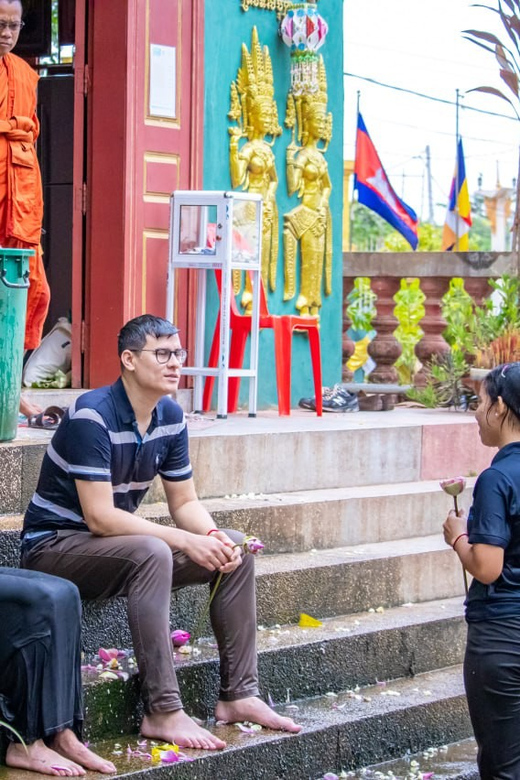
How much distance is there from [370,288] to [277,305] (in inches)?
101

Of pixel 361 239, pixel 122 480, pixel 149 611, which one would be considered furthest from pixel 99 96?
pixel 361 239

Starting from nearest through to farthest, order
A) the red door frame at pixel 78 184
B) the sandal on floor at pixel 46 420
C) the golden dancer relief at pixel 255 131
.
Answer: the sandal on floor at pixel 46 420 < the red door frame at pixel 78 184 < the golden dancer relief at pixel 255 131

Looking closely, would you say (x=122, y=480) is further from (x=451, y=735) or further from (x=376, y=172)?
(x=376, y=172)

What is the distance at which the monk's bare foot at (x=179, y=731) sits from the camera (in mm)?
4133

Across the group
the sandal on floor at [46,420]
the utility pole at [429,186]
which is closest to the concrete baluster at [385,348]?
the sandal on floor at [46,420]

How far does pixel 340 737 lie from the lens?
4656mm

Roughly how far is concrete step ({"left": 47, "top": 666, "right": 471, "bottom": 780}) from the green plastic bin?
162 cm

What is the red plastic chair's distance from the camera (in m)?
7.74

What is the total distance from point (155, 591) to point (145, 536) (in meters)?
0.21

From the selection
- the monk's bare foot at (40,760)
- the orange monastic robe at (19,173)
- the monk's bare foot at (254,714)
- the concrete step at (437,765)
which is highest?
the orange monastic robe at (19,173)

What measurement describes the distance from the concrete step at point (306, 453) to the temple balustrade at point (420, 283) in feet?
5.67

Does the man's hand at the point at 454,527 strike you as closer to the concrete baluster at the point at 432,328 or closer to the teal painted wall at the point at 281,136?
the teal painted wall at the point at 281,136

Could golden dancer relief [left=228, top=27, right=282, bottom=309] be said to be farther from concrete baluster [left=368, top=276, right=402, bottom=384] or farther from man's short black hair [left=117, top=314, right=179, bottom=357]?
man's short black hair [left=117, top=314, right=179, bottom=357]

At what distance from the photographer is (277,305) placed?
8.43 metres
